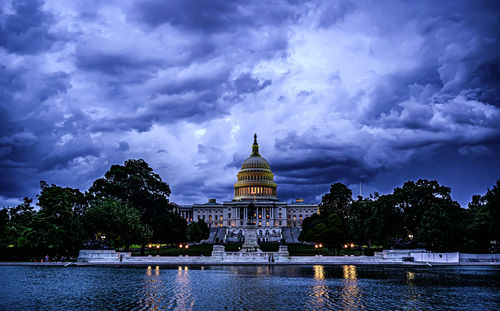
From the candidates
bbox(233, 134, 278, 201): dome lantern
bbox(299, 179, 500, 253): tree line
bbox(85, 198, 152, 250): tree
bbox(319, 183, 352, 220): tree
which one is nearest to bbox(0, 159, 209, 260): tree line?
bbox(85, 198, 152, 250): tree

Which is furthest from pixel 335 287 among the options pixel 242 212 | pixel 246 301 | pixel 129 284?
pixel 242 212

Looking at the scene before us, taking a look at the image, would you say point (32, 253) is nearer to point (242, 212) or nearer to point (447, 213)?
point (447, 213)

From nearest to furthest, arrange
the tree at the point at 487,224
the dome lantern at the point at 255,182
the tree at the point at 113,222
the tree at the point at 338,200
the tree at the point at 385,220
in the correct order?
the tree at the point at 487,224 < the tree at the point at 113,222 < the tree at the point at 385,220 < the tree at the point at 338,200 < the dome lantern at the point at 255,182

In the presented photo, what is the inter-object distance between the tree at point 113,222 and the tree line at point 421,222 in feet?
99.2

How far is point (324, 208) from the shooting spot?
98.9 metres

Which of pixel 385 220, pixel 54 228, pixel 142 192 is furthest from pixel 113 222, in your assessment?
pixel 385 220

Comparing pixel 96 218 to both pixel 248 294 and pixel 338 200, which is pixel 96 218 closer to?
pixel 248 294

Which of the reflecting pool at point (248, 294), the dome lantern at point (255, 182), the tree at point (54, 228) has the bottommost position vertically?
the reflecting pool at point (248, 294)

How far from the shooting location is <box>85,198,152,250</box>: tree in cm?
5822

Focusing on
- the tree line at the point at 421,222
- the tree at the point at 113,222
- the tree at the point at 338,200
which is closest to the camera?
the tree line at the point at 421,222

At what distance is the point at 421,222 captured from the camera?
5725 cm

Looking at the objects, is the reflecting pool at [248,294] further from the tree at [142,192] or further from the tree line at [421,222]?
the tree at [142,192]

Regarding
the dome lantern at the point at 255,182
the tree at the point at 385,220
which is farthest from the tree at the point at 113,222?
the dome lantern at the point at 255,182

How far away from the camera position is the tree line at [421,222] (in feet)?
180
